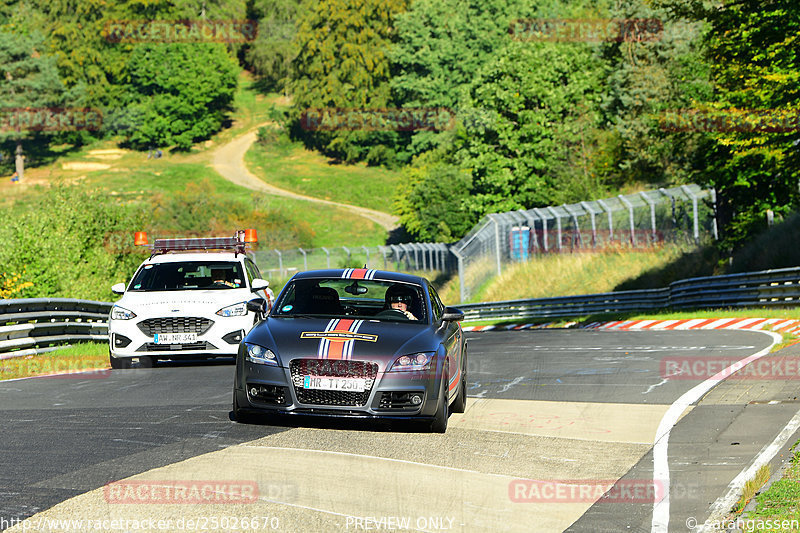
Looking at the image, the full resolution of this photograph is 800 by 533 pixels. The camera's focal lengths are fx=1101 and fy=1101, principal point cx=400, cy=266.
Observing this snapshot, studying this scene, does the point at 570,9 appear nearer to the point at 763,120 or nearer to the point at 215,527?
the point at 763,120

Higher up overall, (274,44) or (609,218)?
(274,44)

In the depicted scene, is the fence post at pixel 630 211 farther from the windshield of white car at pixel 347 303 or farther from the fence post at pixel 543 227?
the windshield of white car at pixel 347 303

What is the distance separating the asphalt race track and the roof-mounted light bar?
485cm

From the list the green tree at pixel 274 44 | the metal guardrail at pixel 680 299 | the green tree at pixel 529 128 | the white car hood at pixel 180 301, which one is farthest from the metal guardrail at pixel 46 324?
the green tree at pixel 274 44

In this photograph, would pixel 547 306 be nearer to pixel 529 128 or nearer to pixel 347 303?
pixel 529 128

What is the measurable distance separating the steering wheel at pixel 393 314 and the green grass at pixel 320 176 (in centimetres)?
9417

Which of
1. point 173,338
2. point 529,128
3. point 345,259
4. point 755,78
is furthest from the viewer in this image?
point 529,128

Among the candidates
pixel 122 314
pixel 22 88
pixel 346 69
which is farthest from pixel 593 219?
pixel 22 88

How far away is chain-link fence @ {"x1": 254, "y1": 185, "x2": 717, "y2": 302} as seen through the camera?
137ft

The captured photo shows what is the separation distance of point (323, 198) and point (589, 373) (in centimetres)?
9270

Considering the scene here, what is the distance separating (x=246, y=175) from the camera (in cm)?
11375

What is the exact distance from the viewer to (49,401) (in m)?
12.3

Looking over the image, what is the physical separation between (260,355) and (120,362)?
792cm

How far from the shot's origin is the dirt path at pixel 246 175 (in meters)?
101
